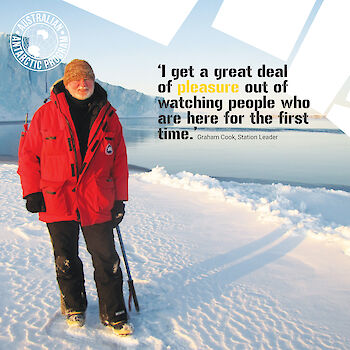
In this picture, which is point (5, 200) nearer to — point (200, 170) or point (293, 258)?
point (293, 258)

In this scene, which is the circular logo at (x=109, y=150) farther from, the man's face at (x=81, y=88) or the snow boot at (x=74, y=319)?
the snow boot at (x=74, y=319)

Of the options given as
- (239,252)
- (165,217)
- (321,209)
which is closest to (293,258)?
(239,252)

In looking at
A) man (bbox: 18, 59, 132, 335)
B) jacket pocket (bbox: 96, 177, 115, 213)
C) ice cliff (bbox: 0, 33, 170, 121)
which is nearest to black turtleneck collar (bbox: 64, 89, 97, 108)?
man (bbox: 18, 59, 132, 335)

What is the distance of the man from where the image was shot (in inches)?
71.5

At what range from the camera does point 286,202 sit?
5.69 meters

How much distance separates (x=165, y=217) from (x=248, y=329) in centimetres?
249

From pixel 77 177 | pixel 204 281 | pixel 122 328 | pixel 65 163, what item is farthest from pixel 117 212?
pixel 204 281

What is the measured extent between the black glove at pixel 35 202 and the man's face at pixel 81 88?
0.63 meters

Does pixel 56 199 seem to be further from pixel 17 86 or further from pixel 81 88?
pixel 17 86

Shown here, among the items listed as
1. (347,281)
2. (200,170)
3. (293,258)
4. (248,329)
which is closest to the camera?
(248,329)

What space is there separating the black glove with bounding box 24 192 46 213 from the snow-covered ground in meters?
0.80

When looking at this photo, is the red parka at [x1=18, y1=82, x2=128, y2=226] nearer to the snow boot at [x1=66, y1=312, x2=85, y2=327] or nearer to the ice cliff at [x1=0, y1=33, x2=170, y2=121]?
the snow boot at [x1=66, y1=312, x2=85, y2=327]

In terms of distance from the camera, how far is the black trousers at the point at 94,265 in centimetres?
191

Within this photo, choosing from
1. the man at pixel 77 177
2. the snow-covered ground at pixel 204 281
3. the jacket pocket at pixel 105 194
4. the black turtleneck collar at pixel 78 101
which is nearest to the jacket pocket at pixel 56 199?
the man at pixel 77 177
